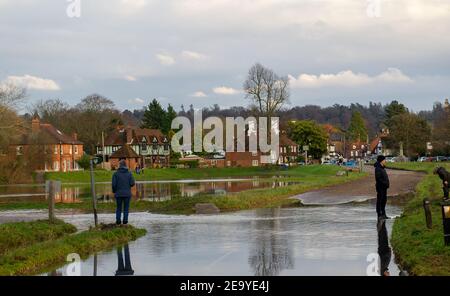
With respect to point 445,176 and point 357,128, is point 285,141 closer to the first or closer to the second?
point 357,128

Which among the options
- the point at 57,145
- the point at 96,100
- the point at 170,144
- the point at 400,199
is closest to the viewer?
the point at 400,199

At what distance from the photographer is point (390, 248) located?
1503 cm

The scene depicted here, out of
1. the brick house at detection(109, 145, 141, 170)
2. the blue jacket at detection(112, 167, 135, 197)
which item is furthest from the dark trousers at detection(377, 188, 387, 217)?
the brick house at detection(109, 145, 141, 170)

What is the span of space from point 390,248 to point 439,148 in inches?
3869

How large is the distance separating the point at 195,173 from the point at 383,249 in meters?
84.5

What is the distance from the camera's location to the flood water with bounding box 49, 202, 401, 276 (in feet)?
41.2

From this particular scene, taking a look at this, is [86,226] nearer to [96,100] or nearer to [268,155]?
[268,155]

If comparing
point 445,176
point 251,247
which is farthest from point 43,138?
point 251,247

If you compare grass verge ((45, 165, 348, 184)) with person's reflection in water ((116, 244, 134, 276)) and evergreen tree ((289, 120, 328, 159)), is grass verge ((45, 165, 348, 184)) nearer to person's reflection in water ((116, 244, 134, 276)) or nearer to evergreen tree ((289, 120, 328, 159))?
evergreen tree ((289, 120, 328, 159))

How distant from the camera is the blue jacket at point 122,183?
744 inches

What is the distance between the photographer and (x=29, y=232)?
1895cm
